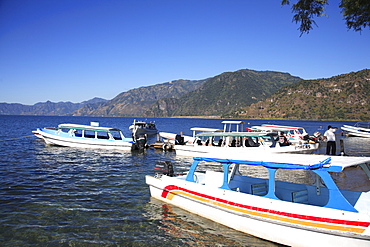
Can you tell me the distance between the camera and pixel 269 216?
8.50 m

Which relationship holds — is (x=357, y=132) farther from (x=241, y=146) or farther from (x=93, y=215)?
(x=93, y=215)

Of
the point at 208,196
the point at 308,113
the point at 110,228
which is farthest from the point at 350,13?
the point at 308,113

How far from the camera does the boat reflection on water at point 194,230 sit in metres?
8.84

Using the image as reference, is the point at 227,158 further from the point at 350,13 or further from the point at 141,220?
the point at 350,13

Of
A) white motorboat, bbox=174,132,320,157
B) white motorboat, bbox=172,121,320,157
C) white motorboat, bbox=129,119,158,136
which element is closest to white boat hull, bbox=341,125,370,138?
white motorboat, bbox=172,121,320,157

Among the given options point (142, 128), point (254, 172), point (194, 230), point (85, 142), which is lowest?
point (194, 230)

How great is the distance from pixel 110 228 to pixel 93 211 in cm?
198

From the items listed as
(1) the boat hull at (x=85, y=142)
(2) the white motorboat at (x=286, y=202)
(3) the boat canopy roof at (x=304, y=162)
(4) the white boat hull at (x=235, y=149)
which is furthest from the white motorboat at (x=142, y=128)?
(3) the boat canopy roof at (x=304, y=162)

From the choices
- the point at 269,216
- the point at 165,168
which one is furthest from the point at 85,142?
the point at 269,216

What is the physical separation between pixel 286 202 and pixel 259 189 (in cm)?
221

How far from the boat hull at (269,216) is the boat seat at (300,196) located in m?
1.24

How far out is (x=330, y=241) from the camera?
7.34 meters

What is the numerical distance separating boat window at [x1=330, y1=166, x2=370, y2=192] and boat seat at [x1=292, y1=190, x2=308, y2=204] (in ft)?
22.0

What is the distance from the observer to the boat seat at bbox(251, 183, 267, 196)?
408 inches
